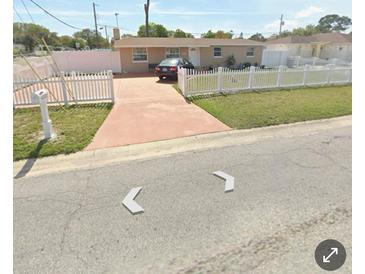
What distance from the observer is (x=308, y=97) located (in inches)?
434

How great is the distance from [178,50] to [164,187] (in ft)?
68.1

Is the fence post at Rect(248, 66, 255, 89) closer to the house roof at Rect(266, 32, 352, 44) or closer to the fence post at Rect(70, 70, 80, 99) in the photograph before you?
the fence post at Rect(70, 70, 80, 99)

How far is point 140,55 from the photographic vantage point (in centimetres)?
2159

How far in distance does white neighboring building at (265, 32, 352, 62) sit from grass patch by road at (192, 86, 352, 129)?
2868cm

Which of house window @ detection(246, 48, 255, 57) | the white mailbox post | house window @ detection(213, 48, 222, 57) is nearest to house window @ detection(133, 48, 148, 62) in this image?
house window @ detection(213, 48, 222, 57)

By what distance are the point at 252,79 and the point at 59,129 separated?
914cm

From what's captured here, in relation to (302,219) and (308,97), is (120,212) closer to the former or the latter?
(302,219)

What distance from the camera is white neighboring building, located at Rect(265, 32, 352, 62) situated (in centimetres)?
3650

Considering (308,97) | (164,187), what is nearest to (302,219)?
(164,187)

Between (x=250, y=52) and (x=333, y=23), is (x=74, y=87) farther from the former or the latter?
(x=333, y=23)

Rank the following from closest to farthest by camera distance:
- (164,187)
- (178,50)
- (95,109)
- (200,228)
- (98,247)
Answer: (98,247) < (200,228) < (164,187) < (95,109) < (178,50)

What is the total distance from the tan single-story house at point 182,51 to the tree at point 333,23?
83.9 metres

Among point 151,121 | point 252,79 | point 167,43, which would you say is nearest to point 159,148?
point 151,121

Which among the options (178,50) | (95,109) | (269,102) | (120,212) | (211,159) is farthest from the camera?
(178,50)
